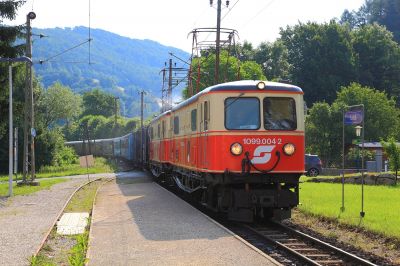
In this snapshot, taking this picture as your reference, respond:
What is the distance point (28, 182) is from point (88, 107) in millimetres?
124784

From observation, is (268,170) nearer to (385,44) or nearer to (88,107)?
(385,44)

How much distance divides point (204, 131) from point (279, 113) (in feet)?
6.05

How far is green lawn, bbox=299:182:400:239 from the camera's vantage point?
12109 mm

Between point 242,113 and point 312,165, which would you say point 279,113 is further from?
point 312,165

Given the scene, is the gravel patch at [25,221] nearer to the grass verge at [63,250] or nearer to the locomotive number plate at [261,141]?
the grass verge at [63,250]

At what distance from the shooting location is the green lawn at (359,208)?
39.7ft

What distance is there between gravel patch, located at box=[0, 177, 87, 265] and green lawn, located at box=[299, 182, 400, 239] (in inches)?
258

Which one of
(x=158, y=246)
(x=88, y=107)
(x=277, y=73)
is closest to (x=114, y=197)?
(x=158, y=246)

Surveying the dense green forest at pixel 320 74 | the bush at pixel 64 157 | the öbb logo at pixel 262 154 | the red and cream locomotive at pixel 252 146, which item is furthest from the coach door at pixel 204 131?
the bush at pixel 64 157

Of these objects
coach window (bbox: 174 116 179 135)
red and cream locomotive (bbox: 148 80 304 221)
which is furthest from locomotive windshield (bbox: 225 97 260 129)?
coach window (bbox: 174 116 179 135)

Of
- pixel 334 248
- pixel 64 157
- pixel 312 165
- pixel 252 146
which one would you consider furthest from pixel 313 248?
pixel 64 157

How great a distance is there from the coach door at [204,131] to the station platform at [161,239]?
1409mm

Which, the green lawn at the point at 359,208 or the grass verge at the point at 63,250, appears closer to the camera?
the grass verge at the point at 63,250

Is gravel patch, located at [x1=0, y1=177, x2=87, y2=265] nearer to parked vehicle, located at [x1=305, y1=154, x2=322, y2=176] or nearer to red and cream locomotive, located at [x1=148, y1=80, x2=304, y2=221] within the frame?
red and cream locomotive, located at [x1=148, y1=80, x2=304, y2=221]
